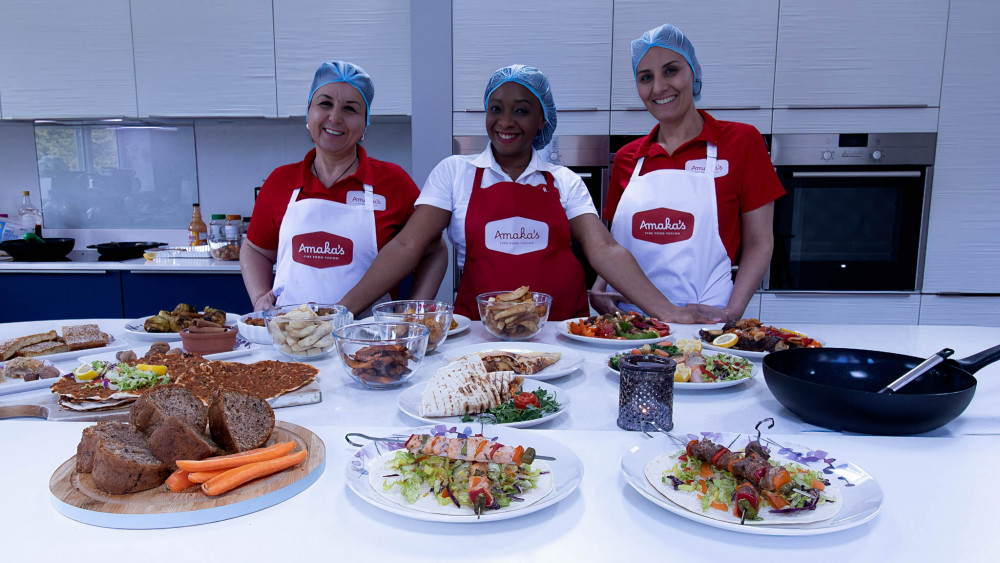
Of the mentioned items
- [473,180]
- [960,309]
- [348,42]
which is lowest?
[960,309]

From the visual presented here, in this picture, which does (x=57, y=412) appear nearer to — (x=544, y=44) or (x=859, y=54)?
(x=544, y=44)

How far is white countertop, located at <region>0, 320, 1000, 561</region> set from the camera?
767mm

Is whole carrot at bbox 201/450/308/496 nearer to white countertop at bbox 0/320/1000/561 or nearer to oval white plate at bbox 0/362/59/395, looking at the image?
white countertop at bbox 0/320/1000/561

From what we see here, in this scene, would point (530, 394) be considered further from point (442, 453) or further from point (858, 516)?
point (858, 516)

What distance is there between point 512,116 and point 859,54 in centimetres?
246

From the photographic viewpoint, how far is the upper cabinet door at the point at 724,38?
11.6 feet

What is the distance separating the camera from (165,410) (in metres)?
1.01

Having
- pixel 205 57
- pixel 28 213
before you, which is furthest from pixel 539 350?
pixel 28 213

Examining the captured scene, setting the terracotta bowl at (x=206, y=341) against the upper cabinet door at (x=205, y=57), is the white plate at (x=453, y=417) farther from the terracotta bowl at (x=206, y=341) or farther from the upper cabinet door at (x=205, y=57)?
the upper cabinet door at (x=205, y=57)

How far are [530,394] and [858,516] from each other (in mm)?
612

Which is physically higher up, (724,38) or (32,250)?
(724,38)

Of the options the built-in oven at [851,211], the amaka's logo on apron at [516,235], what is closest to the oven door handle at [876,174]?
the built-in oven at [851,211]

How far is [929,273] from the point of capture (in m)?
3.64

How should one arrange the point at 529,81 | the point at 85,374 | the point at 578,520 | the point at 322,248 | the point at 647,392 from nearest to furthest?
the point at 578,520 < the point at 647,392 < the point at 85,374 < the point at 529,81 < the point at 322,248
